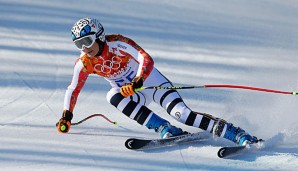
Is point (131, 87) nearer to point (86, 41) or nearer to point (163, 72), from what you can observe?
point (86, 41)

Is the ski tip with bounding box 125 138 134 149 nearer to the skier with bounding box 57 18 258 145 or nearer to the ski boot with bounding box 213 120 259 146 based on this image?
the skier with bounding box 57 18 258 145

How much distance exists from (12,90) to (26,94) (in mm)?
211

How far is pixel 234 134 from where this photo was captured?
5.69m

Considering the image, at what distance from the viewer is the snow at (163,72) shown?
5629mm

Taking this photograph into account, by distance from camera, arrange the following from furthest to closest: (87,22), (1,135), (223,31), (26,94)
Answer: (223,31), (26,94), (1,135), (87,22)

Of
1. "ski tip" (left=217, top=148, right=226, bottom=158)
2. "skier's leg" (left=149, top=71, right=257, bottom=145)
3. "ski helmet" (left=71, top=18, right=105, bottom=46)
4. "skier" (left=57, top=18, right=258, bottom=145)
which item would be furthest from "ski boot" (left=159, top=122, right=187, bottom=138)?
"ski helmet" (left=71, top=18, right=105, bottom=46)

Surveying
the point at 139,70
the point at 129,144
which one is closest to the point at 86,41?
the point at 139,70

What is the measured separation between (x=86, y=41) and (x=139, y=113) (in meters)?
0.76

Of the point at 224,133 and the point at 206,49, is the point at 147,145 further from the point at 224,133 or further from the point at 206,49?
the point at 206,49

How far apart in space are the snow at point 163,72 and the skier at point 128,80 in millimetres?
190

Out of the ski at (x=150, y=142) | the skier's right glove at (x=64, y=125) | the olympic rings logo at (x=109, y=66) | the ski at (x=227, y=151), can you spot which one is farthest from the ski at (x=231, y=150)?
the skier's right glove at (x=64, y=125)

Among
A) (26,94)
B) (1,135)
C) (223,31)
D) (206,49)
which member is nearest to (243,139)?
(1,135)

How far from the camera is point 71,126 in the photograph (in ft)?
20.9

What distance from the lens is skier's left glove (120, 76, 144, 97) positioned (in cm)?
550
